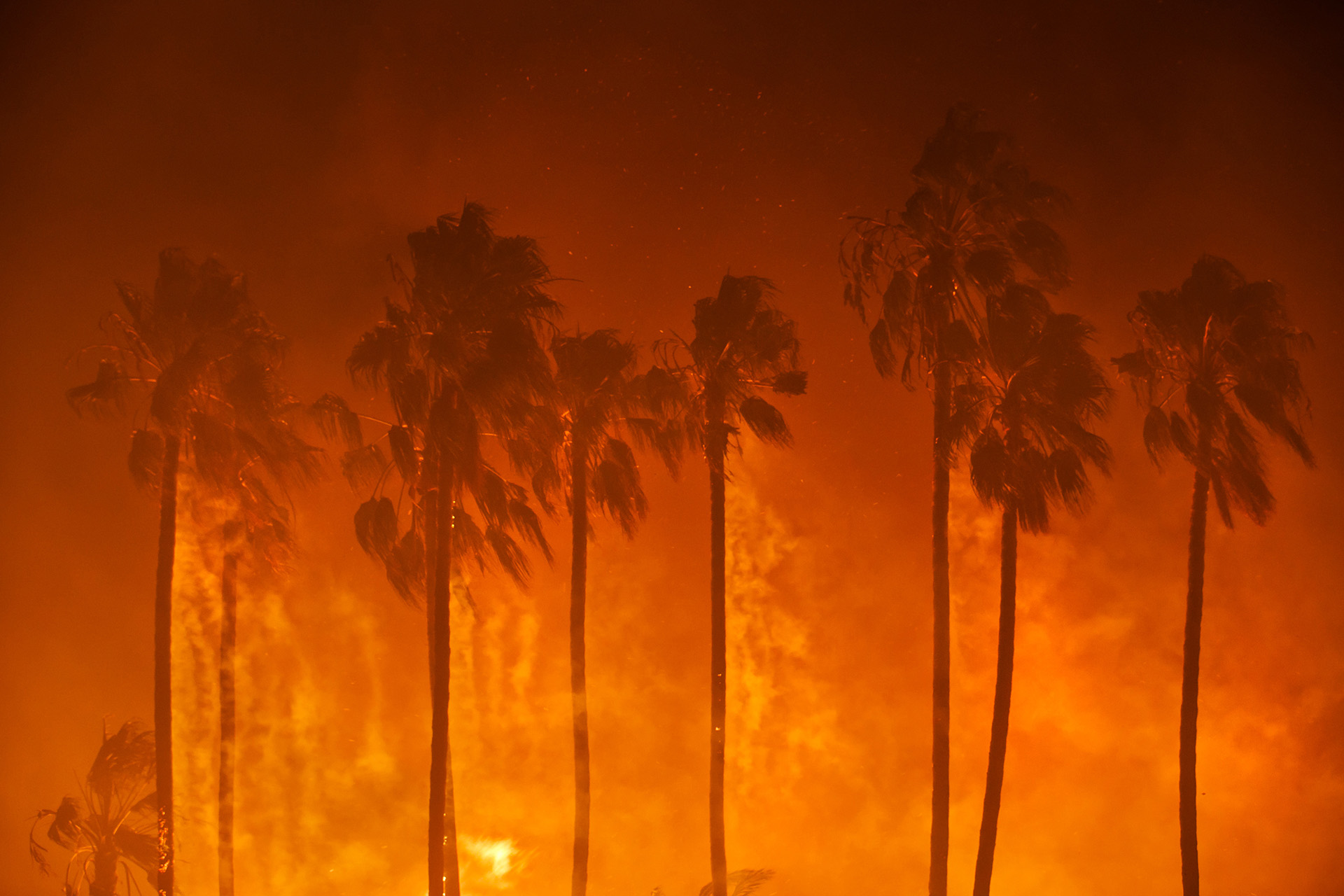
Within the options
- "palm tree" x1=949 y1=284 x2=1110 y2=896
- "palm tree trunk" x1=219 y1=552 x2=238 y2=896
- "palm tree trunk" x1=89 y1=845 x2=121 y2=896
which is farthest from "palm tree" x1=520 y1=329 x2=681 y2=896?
"palm tree trunk" x1=89 y1=845 x2=121 y2=896

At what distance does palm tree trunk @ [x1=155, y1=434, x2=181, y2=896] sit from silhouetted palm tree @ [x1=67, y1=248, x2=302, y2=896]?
0.04 ft

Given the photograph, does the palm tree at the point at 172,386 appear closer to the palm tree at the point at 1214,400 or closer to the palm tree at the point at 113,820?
the palm tree at the point at 113,820

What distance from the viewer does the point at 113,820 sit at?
40.6 feet

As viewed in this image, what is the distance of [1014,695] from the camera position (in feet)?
48.6

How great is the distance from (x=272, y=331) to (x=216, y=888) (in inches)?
390

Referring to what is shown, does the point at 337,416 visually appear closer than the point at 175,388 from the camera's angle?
No

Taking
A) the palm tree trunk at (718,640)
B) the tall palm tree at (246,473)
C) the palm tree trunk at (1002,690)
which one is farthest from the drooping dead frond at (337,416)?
the palm tree trunk at (1002,690)

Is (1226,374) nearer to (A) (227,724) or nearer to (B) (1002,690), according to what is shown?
(B) (1002,690)

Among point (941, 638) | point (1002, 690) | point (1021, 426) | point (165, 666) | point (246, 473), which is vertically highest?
point (1021, 426)

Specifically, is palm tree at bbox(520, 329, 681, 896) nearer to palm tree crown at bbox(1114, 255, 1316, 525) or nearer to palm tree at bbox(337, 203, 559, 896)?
palm tree at bbox(337, 203, 559, 896)

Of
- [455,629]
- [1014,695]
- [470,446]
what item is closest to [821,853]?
[1014,695]

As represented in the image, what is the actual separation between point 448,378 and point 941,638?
22.9 feet

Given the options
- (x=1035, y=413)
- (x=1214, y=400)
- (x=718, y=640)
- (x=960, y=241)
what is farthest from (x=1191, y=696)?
(x=960, y=241)

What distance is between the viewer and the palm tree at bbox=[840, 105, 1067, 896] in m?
10.9
